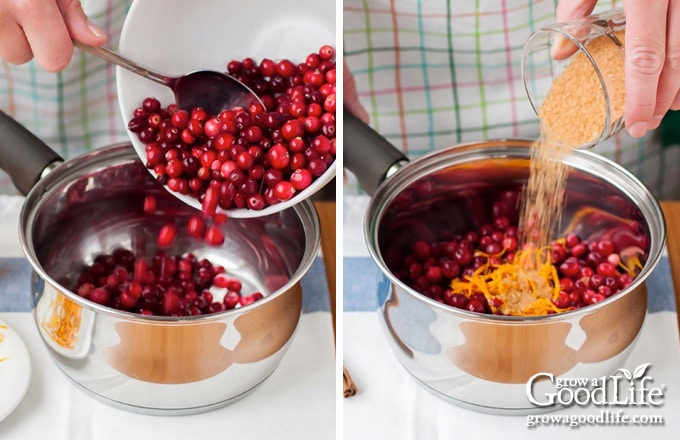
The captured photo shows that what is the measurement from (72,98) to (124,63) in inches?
15.4

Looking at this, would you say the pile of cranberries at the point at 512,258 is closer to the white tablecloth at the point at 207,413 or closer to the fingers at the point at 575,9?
the white tablecloth at the point at 207,413

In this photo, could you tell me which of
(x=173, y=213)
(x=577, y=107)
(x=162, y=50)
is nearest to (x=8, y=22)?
(x=162, y=50)

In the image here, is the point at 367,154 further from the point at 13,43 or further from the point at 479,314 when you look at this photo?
the point at 13,43

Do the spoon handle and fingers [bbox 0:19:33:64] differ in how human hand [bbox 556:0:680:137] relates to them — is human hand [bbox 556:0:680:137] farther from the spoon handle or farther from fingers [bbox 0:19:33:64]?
fingers [bbox 0:19:33:64]

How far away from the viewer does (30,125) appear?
3.88 ft

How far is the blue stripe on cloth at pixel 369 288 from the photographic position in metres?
0.97

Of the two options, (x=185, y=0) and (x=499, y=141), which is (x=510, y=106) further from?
(x=185, y=0)

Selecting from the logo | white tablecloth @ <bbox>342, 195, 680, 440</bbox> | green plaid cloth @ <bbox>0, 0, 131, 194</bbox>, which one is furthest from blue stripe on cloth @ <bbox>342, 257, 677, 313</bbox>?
green plaid cloth @ <bbox>0, 0, 131, 194</bbox>

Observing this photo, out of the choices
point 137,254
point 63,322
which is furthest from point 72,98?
point 63,322

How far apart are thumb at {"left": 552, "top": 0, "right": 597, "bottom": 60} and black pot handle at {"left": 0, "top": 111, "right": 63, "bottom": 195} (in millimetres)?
574

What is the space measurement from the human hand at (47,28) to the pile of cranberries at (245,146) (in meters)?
0.09

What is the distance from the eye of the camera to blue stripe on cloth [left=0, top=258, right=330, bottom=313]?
3.21 ft

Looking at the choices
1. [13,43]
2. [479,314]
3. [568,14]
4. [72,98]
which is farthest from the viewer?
[72,98]

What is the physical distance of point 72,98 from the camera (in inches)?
45.8
